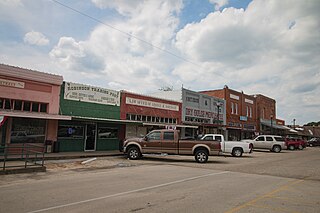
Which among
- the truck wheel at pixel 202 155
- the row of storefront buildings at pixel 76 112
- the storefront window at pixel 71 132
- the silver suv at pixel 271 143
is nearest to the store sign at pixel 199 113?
the row of storefront buildings at pixel 76 112

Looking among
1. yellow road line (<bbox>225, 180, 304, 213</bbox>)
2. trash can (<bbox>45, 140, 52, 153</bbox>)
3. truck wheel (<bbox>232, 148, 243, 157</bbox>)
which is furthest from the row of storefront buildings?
yellow road line (<bbox>225, 180, 304, 213</bbox>)

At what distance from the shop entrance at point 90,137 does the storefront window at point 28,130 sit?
142 inches

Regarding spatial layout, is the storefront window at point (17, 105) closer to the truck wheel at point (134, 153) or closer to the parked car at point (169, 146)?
the parked car at point (169, 146)

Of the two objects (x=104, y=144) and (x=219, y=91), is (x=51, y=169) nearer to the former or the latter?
(x=104, y=144)

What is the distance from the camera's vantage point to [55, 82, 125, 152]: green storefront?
19516 mm

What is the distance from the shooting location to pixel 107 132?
22672mm

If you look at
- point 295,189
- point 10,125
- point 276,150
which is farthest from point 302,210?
point 276,150

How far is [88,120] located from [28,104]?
405cm

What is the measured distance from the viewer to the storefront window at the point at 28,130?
16875 millimetres

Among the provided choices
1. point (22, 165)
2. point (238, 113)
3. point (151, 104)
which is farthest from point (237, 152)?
point (238, 113)

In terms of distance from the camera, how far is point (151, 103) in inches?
1058

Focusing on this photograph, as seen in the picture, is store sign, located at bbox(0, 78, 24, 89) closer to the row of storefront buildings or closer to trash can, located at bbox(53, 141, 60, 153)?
the row of storefront buildings

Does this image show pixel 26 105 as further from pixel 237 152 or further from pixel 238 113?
pixel 238 113

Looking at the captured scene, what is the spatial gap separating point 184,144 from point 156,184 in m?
8.22
